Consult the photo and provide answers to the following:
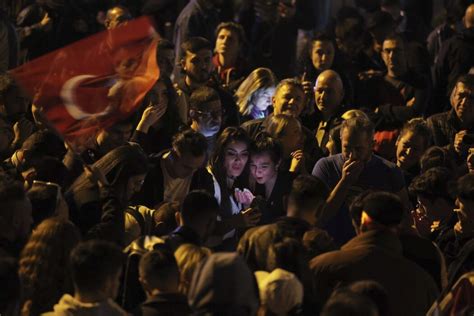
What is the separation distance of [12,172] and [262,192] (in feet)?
6.45

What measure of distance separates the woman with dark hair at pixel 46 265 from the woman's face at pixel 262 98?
20.2 ft

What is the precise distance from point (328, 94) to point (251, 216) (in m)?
3.52

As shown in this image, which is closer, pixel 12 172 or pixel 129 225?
pixel 129 225

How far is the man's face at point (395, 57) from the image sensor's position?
17.1 meters

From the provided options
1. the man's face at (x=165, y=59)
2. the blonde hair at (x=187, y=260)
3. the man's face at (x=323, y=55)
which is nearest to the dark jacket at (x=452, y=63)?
the man's face at (x=323, y=55)

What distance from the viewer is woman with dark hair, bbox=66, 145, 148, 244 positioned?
1133 centimetres

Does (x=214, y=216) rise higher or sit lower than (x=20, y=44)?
higher

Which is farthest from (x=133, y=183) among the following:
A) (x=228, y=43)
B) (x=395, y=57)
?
(x=395, y=57)

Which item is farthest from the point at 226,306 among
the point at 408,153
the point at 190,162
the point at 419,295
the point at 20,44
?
the point at 20,44

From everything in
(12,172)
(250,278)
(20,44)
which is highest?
(250,278)

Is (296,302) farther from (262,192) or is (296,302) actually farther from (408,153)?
(408,153)

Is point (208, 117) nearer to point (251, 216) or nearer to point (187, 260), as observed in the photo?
point (251, 216)

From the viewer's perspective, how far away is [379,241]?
33.9ft

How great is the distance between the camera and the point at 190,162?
42.2 feet
